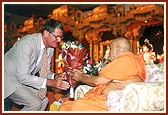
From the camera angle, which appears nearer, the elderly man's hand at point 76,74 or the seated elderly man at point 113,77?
the seated elderly man at point 113,77

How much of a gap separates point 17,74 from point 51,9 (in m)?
0.67

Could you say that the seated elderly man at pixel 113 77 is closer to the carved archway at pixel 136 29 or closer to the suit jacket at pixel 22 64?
Answer: the carved archway at pixel 136 29

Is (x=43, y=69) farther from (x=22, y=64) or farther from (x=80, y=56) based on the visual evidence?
(x=80, y=56)

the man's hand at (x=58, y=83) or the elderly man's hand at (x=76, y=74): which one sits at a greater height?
the elderly man's hand at (x=76, y=74)

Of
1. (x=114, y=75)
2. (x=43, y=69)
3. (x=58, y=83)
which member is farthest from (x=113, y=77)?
(x=43, y=69)

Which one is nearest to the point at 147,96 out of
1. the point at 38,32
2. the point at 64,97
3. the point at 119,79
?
the point at 119,79

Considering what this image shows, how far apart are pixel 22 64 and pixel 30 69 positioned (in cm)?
9

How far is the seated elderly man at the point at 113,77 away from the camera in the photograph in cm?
338

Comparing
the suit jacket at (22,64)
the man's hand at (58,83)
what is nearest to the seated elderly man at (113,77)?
the man's hand at (58,83)

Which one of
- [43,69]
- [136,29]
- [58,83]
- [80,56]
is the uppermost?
[136,29]

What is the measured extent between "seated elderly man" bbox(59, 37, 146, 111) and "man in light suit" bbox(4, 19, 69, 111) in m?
0.24

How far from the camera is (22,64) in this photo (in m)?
3.49

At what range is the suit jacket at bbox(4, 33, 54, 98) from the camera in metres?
3.49

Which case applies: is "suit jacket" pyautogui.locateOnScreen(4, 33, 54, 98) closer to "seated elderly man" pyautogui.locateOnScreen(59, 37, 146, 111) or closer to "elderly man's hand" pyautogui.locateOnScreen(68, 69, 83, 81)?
"elderly man's hand" pyautogui.locateOnScreen(68, 69, 83, 81)
